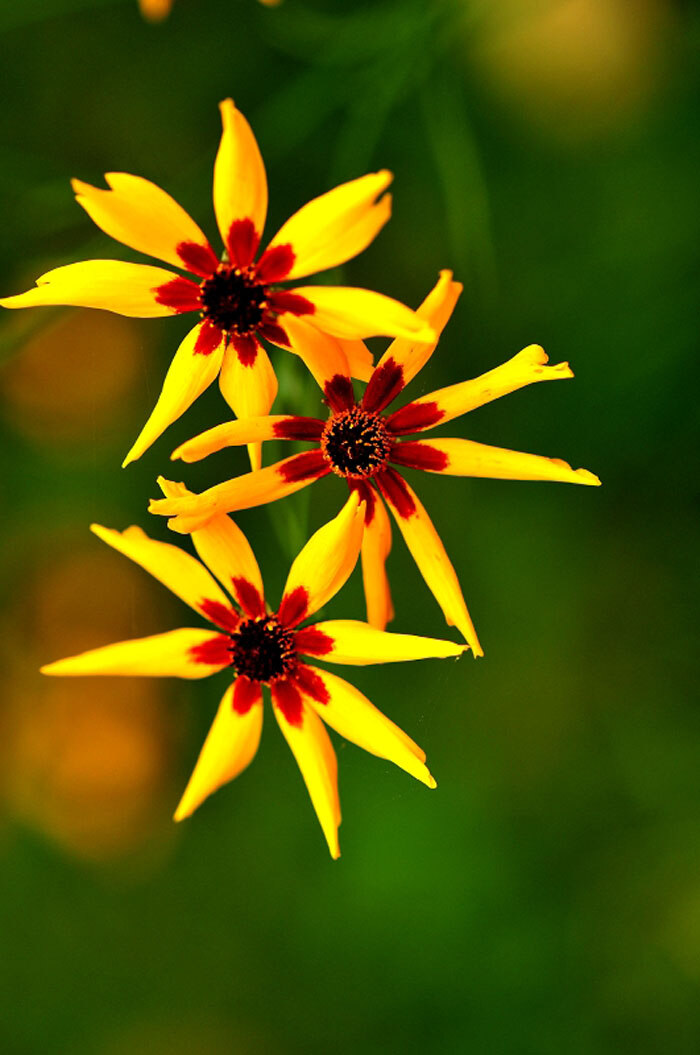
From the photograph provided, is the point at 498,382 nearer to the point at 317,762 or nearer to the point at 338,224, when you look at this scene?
the point at 338,224

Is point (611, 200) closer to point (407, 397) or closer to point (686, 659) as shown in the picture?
point (407, 397)

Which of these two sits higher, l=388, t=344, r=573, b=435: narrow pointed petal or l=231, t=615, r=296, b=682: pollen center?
l=388, t=344, r=573, b=435: narrow pointed petal

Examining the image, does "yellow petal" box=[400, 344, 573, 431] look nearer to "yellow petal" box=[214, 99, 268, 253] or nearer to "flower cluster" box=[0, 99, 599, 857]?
"flower cluster" box=[0, 99, 599, 857]

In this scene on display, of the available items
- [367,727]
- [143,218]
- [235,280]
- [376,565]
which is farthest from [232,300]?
[367,727]

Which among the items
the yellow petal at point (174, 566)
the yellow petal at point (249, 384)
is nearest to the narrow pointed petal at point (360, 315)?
the yellow petal at point (249, 384)

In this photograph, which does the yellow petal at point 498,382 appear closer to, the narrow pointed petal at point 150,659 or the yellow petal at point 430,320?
the yellow petal at point 430,320

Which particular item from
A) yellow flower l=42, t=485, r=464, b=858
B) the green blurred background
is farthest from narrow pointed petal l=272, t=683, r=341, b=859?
the green blurred background
